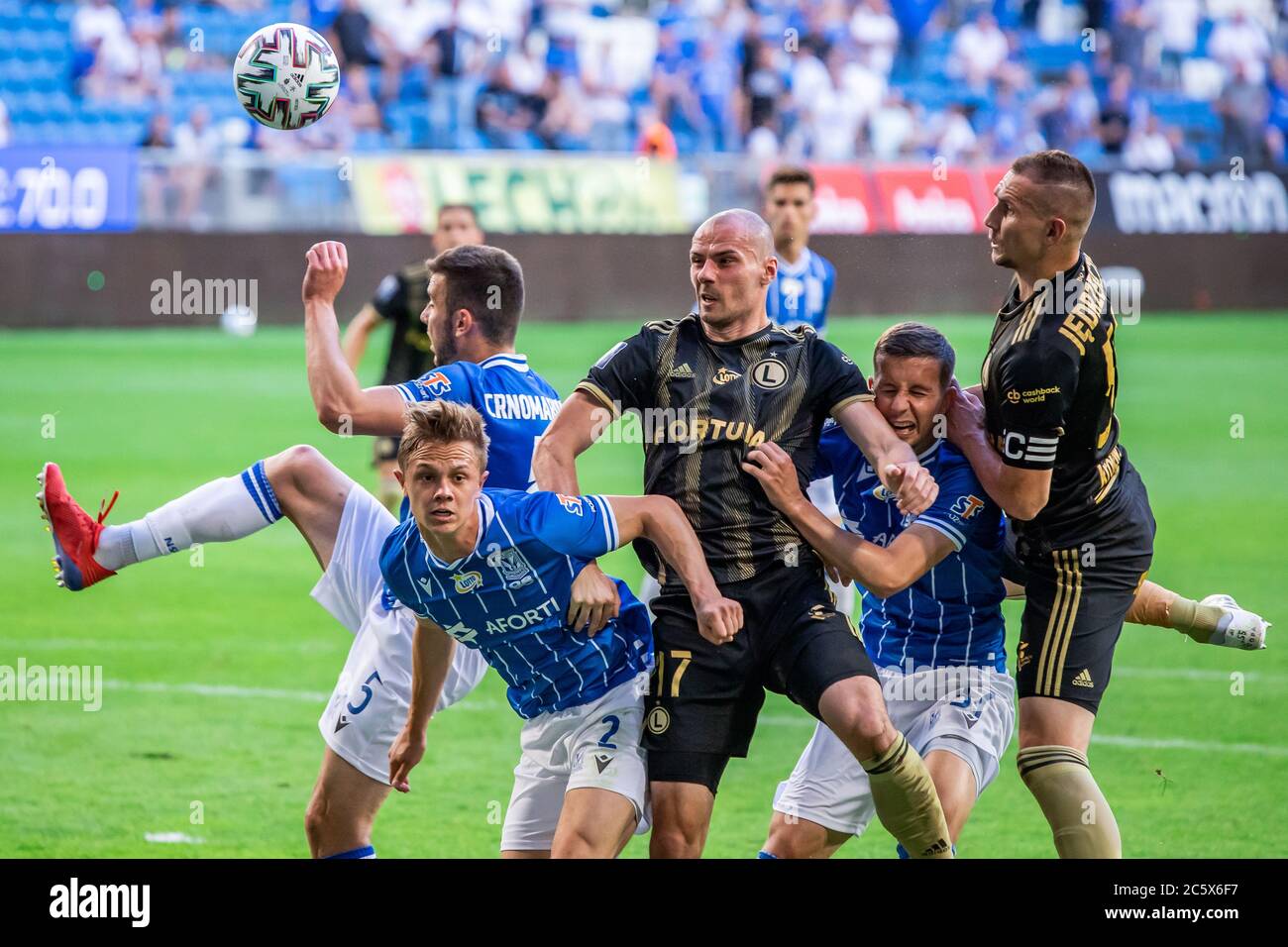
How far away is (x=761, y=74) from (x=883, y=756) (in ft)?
75.3

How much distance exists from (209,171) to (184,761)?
15396 millimetres

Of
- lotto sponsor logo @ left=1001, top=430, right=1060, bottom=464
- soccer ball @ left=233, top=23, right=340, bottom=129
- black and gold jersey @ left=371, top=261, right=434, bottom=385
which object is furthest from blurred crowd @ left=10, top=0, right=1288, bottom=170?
lotto sponsor logo @ left=1001, top=430, right=1060, bottom=464

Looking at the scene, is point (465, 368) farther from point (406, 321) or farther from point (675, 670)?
point (406, 321)

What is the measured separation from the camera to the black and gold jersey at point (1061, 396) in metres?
5.15

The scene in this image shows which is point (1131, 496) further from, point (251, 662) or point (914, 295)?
point (914, 295)

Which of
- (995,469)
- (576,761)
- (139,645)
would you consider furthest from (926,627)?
(139,645)

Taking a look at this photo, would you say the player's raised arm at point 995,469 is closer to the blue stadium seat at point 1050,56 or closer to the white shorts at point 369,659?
the white shorts at point 369,659

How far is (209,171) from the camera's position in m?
21.6

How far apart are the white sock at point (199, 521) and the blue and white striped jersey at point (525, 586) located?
2.77ft

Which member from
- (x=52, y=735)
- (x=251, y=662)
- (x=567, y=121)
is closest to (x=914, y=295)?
(x=567, y=121)

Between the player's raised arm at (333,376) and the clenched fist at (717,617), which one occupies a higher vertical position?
the player's raised arm at (333,376)

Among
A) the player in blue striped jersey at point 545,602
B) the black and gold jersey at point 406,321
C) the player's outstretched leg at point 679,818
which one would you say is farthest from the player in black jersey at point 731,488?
the black and gold jersey at point 406,321

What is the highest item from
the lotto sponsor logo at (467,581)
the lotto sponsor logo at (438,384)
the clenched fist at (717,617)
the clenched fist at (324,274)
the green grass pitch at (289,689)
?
the clenched fist at (324,274)
